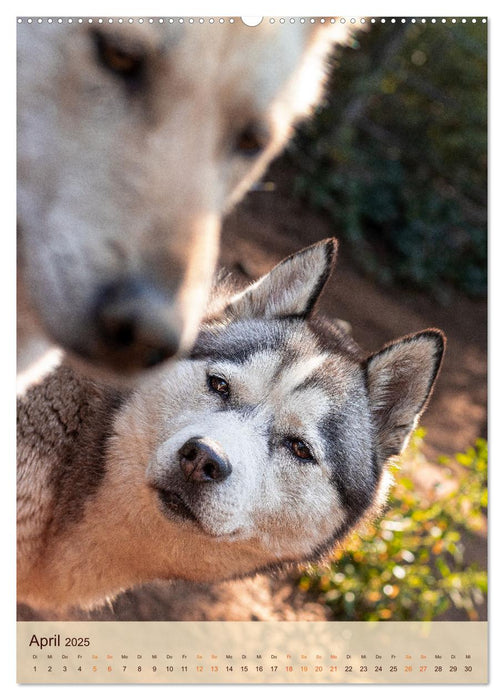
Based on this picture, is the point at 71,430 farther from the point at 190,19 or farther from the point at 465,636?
the point at 465,636

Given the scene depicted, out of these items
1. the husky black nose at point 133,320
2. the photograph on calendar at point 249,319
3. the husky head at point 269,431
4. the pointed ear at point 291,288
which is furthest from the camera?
the pointed ear at point 291,288

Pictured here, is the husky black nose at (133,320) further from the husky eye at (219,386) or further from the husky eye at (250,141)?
the husky eye at (219,386)

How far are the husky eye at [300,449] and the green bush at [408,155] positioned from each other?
3.17ft

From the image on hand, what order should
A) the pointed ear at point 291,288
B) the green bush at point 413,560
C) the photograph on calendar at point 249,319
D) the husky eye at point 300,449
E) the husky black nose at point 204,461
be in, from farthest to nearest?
the green bush at point 413,560, the pointed ear at point 291,288, the husky eye at point 300,449, the husky black nose at point 204,461, the photograph on calendar at point 249,319

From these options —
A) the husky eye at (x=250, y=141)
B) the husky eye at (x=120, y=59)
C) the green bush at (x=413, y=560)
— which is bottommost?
the green bush at (x=413, y=560)

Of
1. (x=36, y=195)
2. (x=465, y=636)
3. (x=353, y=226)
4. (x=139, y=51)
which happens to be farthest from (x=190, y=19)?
(x=353, y=226)

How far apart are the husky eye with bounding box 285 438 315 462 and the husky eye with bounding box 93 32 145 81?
108cm

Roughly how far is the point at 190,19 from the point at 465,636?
6.71ft

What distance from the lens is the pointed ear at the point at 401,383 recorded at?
201 cm

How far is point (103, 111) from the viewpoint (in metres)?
1.25

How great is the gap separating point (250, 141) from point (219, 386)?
79cm

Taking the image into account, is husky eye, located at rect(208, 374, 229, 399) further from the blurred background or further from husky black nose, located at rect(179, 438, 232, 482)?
the blurred background

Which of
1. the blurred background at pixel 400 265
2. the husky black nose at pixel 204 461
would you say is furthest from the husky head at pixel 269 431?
the blurred background at pixel 400 265
